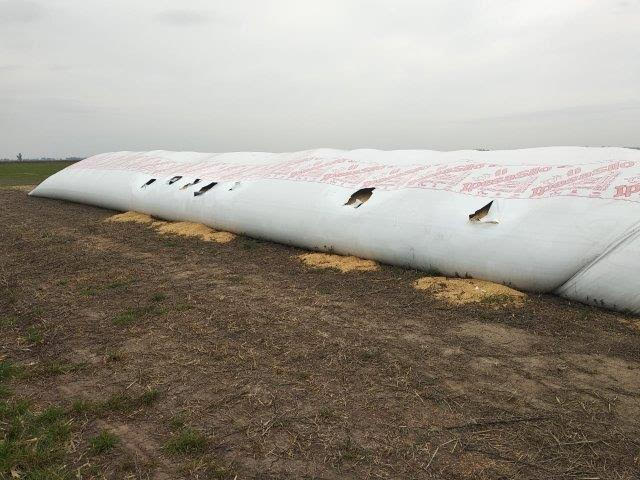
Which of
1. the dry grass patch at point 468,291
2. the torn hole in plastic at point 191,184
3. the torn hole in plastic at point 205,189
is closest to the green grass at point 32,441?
the dry grass patch at point 468,291

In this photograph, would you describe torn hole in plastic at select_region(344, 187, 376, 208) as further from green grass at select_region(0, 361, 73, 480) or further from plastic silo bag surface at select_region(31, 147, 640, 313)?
green grass at select_region(0, 361, 73, 480)

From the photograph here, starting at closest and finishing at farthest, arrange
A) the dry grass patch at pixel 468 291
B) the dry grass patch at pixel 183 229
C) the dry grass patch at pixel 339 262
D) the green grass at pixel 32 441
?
the green grass at pixel 32 441 < the dry grass patch at pixel 468 291 < the dry grass patch at pixel 339 262 < the dry grass patch at pixel 183 229

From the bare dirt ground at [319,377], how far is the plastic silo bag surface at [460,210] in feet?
1.43

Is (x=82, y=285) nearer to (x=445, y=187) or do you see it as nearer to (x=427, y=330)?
(x=427, y=330)

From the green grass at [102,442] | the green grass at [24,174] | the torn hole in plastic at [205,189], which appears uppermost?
the green grass at [24,174]

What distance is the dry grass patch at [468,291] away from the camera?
5574 mm

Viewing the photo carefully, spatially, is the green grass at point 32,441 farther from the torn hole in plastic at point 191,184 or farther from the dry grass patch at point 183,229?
the torn hole in plastic at point 191,184

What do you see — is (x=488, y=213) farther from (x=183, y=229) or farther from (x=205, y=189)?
(x=205, y=189)

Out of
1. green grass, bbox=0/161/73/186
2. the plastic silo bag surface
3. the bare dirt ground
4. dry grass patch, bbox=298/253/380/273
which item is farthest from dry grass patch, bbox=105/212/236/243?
green grass, bbox=0/161/73/186

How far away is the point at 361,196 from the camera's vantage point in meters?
8.02

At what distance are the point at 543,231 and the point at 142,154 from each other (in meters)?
13.3

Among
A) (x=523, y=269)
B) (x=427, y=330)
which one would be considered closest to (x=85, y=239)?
(x=427, y=330)

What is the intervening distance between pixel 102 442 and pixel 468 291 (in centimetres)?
438

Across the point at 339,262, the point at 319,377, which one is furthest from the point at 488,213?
the point at 319,377
